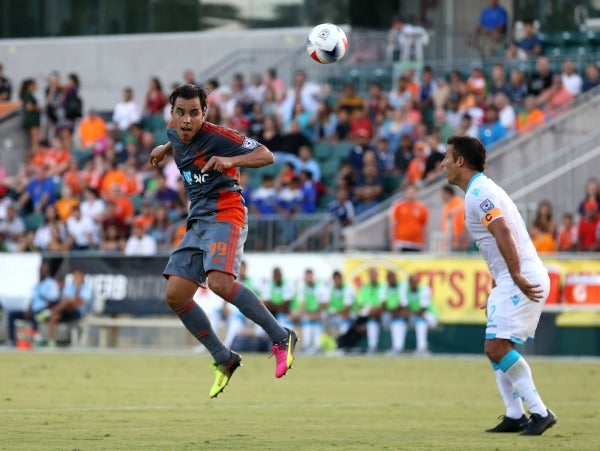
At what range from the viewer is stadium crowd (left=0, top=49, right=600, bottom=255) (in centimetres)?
2617

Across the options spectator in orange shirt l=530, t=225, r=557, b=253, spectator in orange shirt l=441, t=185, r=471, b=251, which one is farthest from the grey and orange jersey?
spectator in orange shirt l=441, t=185, r=471, b=251

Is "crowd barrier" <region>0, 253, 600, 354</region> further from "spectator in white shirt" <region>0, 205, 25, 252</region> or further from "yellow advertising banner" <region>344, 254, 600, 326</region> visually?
"spectator in white shirt" <region>0, 205, 25, 252</region>

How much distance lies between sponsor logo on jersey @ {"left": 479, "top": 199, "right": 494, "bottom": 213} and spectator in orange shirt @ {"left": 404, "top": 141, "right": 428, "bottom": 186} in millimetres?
15535

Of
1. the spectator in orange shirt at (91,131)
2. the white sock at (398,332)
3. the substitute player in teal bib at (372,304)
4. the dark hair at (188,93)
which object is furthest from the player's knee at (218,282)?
the spectator in orange shirt at (91,131)

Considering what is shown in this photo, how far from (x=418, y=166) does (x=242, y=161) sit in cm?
1582

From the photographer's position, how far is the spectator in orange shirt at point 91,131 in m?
32.2

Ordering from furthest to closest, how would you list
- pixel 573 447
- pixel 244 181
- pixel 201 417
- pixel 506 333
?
pixel 244 181 → pixel 201 417 → pixel 506 333 → pixel 573 447

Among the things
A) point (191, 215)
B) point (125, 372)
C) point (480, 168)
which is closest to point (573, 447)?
point (480, 168)

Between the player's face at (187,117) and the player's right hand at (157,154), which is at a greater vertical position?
the player's face at (187,117)

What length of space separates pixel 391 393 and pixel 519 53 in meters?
14.8

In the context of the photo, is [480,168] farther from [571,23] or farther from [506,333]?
[571,23]

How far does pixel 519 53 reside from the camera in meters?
28.6

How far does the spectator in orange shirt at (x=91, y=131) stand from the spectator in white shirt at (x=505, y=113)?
9.78 m

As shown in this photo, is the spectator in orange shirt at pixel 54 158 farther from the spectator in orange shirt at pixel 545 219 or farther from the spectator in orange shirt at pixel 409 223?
the spectator in orange shirt at pixel 545 219
